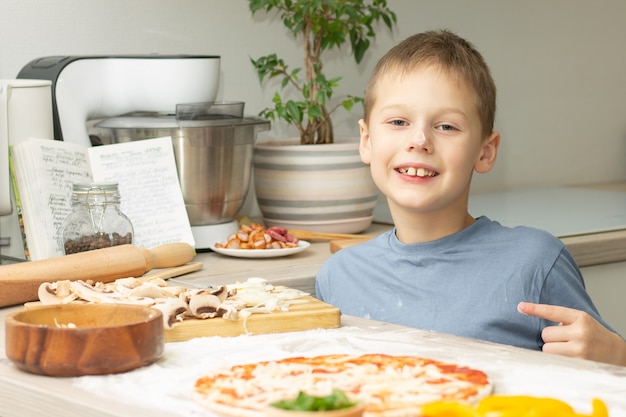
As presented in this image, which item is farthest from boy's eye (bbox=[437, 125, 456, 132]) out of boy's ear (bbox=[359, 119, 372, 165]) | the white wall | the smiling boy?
the white wall

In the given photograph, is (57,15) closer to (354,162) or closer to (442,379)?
(354,162)

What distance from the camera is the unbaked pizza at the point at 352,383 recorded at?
31.9 inches

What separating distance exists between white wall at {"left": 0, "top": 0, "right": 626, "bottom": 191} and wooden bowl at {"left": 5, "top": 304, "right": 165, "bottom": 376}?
115cm

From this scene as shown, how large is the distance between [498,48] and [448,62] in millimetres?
1451

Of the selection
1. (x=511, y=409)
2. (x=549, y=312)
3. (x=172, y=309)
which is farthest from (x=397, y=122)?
(x=511, y=409)

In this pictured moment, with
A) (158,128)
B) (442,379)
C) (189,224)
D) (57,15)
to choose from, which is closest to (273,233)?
(189,224)

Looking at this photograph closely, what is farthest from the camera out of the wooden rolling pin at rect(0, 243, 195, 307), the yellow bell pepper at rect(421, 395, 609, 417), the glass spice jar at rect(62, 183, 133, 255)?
the glass spice jar at rect(62, 183, 133, 255)

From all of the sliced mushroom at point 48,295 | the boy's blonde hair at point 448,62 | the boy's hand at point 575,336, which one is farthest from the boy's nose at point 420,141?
the sliced mushroom at point 48,295

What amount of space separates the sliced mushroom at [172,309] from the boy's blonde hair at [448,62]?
1.69 ft

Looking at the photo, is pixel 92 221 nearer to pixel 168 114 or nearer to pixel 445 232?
pixel 168 114

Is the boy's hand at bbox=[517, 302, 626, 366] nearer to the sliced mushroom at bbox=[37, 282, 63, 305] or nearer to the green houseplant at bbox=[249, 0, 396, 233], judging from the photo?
the sliced mushroom at bbox=[37, 282, 63, 305]

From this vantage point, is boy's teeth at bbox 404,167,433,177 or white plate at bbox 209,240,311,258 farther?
white plate at bbox 209,240,311,258

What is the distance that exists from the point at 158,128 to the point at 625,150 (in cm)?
189

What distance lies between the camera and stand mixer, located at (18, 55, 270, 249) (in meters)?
1.83
